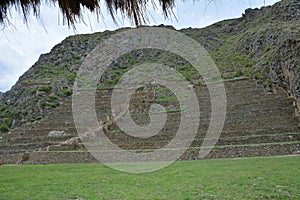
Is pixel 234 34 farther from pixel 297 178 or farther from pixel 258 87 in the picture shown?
pixel 297 178

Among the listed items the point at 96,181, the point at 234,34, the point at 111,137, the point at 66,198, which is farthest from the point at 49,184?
the point at 234,34

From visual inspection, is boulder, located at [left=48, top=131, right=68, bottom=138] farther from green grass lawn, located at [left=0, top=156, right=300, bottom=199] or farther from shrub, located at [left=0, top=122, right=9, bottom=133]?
green grass lawn, located at [left=0, top=156, right=300, bottom=199]

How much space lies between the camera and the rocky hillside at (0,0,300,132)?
2144 cm

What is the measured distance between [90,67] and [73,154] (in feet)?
102

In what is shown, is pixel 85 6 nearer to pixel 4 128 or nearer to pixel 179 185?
pixel 179 185

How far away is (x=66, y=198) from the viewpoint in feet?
20.3

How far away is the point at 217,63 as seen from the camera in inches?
1496

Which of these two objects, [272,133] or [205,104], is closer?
[272,133]

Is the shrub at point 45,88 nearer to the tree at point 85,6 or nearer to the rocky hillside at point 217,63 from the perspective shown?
the rocky hillside at point 217,63

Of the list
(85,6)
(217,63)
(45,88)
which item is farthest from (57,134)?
(217,63)

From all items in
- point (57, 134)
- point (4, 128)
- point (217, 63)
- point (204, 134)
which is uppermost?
point (217, 63)

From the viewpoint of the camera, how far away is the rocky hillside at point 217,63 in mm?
21438

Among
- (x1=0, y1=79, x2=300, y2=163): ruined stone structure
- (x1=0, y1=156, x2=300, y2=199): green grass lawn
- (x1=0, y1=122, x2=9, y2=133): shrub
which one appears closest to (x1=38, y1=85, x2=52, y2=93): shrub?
(x1=0, y1=122, x2=9, y2=133): shrub

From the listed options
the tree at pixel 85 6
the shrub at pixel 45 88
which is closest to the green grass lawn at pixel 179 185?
the tree at pixel 85 6
